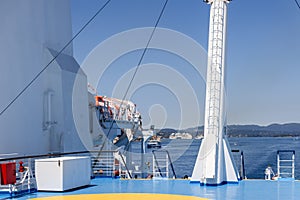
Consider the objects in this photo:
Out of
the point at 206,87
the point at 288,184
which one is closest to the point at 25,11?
the point at 206,87

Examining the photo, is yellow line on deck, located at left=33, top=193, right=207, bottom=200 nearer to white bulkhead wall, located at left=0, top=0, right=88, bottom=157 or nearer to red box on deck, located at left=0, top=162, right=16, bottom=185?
red box on deck, located at left=0, top=162, right=16, bottom=185

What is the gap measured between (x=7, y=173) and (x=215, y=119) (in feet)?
10.5

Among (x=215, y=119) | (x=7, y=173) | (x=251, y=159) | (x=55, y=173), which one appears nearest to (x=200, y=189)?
(x=215, y=119)

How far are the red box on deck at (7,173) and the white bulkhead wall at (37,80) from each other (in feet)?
3.26

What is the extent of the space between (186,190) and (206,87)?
66.4 inches

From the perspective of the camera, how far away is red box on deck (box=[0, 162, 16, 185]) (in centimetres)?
514

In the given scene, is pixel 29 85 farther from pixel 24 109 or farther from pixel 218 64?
pixel 218 64

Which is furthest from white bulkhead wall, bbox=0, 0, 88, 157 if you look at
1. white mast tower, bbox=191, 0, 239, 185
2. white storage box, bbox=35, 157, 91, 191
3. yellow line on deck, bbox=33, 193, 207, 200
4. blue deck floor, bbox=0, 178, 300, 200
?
white mast tower, bbox=191, 0, 239, 185

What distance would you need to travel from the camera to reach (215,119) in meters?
6.05

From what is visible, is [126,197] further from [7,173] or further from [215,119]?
[215,119]

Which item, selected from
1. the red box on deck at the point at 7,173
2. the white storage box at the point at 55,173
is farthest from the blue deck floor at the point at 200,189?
the red box on deck at the point at 7,173

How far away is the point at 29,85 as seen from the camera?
6.93 metres

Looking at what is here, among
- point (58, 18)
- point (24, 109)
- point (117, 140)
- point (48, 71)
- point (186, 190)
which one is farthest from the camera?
point (117, 140)

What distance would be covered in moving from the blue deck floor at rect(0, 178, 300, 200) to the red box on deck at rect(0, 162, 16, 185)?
11.0 inches
